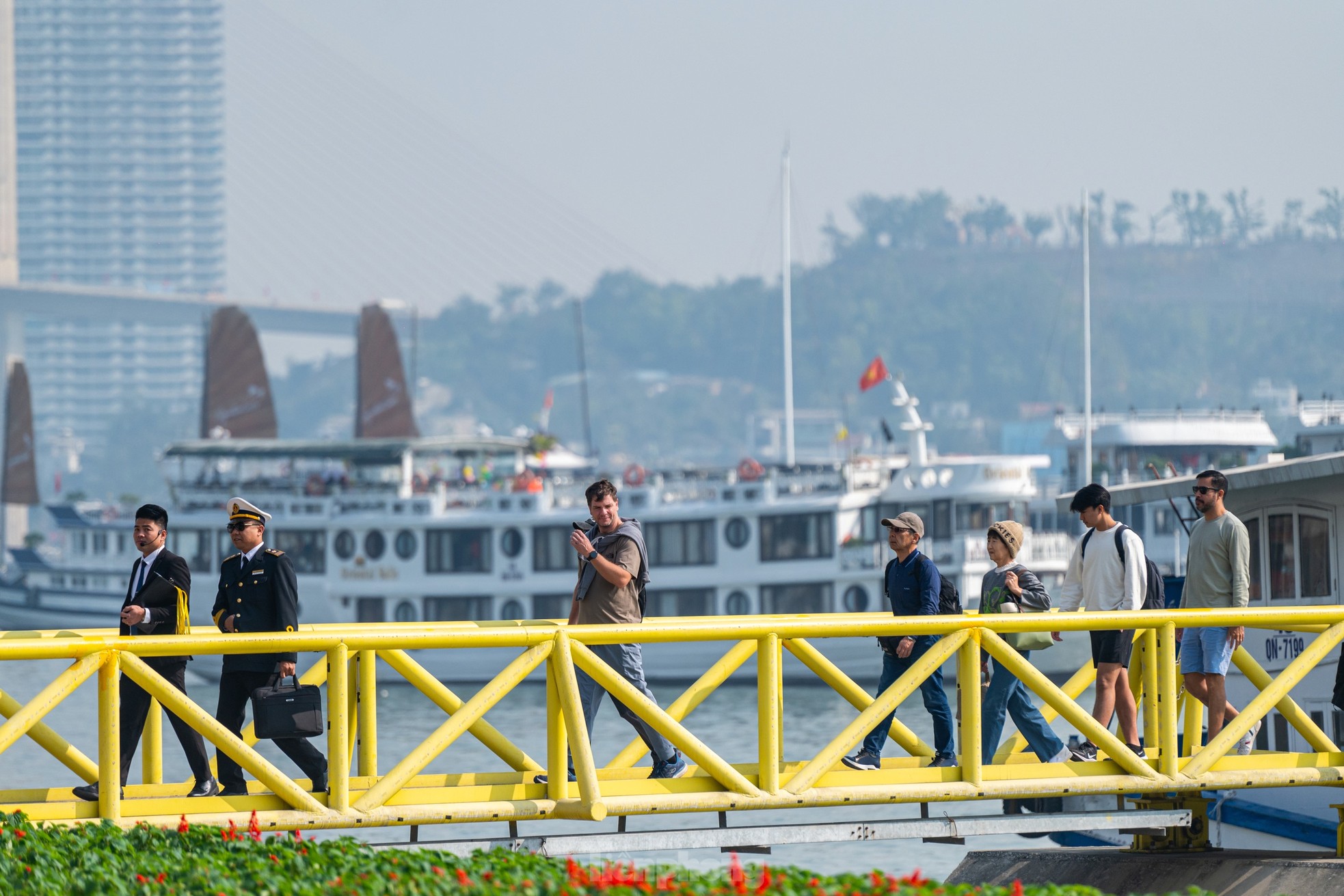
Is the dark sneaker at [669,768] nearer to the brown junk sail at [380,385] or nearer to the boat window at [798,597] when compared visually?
the boat window at [798,597]

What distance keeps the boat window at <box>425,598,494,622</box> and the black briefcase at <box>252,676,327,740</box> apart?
1243 inches

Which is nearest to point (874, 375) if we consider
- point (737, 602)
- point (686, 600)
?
point (737, 602)

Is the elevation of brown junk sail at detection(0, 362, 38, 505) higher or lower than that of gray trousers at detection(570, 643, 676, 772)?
higher

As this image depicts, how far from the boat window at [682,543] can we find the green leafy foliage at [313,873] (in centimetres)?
3033

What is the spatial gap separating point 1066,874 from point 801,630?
368cm

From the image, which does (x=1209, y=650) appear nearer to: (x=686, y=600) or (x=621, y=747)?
(x=621, y=747)

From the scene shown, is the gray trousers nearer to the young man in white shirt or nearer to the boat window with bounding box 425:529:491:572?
the young man in white shirt

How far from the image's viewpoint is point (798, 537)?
37.5 m

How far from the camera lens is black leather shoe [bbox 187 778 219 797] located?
26.8 ft

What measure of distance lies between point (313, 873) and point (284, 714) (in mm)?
1137

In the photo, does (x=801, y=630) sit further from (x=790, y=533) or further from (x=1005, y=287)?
(x=1005, y=287)

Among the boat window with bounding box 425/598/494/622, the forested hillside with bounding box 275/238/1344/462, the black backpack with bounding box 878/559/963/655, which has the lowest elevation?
the boat window with bounding box 425/598/494/622

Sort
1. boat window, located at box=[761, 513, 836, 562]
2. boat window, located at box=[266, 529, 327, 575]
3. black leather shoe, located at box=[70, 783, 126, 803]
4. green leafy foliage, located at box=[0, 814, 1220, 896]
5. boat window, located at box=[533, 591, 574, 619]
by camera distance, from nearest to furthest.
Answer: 1. green leafy foliage, located at box=[0, 814, 1220, 896]
2. black leather shoe, located at box=[70, 783, 126, 803]
3. boat window, located at box=[761, 513, 836, 562]
4. boat window, located at box=[533, 591, 574, 619]
5. boat window, located at box=[266, 529, 327, 575]

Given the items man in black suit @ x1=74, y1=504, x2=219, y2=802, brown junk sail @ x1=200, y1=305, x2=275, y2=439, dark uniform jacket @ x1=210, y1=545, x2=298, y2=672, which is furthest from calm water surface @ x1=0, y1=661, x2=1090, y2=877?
brown junk sail @ x1=200, y1=305, x2=275, y2=439
